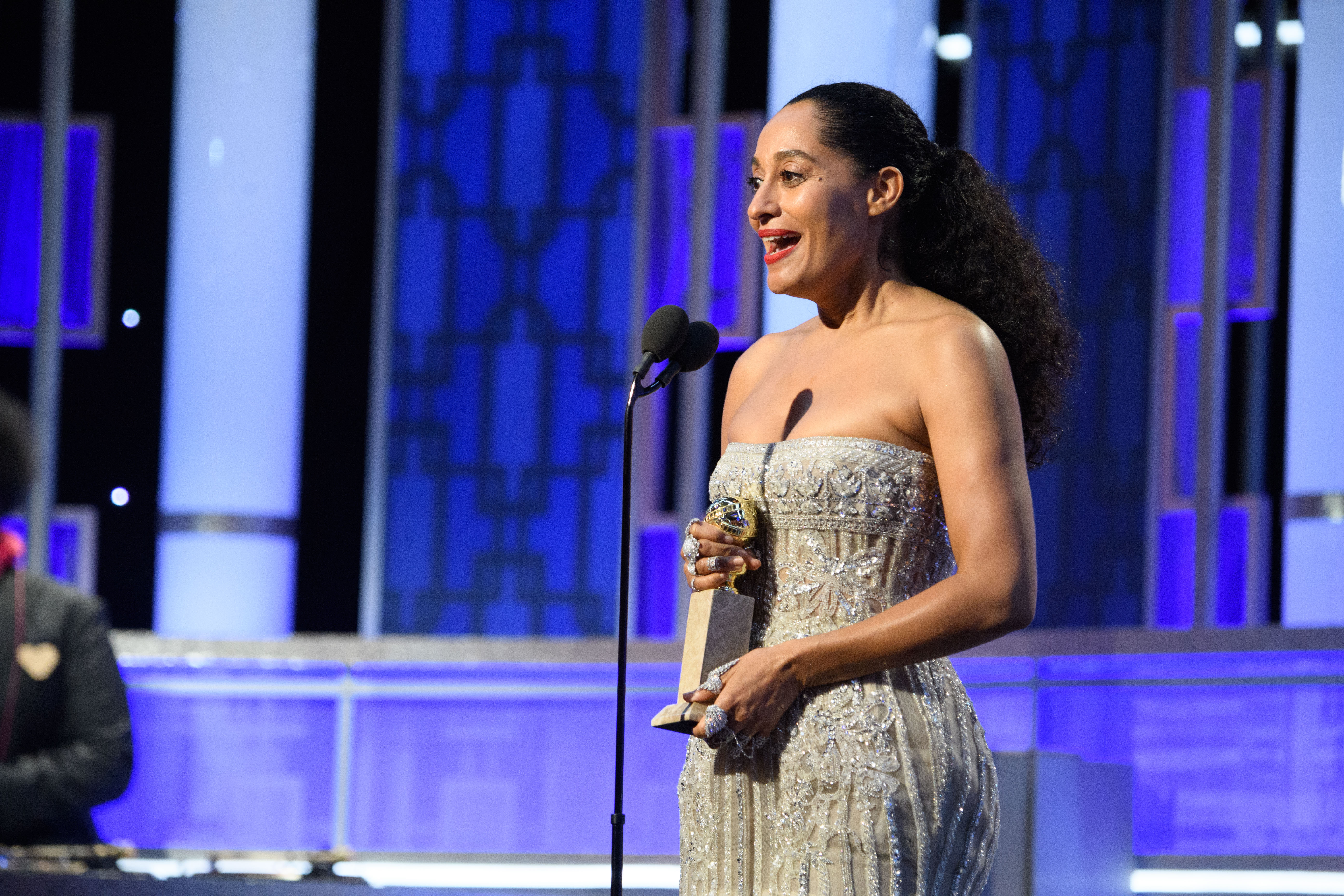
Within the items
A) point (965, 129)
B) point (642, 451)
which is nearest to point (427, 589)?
point (642, 451)

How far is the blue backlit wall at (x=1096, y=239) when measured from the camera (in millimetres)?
4371

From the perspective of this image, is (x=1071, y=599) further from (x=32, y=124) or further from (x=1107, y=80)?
(x=32, y=124)

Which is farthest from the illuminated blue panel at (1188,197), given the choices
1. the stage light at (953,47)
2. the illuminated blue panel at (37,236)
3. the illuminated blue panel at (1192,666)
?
the illuminated blue panel at (37,236)

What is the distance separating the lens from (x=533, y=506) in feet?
16.6

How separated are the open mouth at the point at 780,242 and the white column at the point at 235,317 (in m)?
3.35

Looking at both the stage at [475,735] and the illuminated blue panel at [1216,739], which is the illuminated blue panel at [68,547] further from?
the illuminated blue panel at [1216,739]

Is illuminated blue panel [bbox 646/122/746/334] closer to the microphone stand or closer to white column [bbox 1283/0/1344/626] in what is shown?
white column [bbox 1283/0/1344/626]

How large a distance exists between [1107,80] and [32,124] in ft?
11.8

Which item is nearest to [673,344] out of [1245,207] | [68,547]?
[1245,207]

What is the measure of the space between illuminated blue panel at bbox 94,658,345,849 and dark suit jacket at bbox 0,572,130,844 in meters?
1.59

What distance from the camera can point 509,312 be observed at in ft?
16.8

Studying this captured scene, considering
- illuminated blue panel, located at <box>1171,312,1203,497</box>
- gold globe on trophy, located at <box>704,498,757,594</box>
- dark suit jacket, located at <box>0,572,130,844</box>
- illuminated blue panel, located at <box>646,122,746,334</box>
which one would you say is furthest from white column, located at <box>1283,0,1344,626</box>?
dark suit jacket, located at <box>0,572,130,844</box>

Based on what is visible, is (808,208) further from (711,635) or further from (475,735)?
(475,735)

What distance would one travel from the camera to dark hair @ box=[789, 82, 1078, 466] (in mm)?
1891
